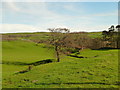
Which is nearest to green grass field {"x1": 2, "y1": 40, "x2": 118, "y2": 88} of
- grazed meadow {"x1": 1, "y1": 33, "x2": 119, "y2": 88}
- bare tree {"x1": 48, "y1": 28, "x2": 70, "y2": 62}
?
grazed meadow {"x1": 1, "y1": 33, "x2": 119, "y2": 88}

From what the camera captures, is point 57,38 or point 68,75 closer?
point 68,75

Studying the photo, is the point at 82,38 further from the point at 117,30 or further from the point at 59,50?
the point at 59,50

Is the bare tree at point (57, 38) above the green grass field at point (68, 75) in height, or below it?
above

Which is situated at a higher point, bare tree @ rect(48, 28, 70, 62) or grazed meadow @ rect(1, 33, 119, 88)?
bare tree @ rect(48, 28, 70, 62)

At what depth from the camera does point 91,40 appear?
8006 cm

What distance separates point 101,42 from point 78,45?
14107 mm

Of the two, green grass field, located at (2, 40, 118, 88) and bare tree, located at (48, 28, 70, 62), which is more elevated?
bare tree, located at (48, 28, 70, 62)

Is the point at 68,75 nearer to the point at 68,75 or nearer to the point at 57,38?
the point at 68,75

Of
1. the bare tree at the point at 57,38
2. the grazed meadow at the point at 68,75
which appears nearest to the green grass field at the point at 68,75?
the grazed meadow at the point at 68,75

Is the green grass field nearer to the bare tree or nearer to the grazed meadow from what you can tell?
the grazed meadow

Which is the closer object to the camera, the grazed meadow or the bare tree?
the grazed meadow

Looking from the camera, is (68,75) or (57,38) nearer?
(68,75)

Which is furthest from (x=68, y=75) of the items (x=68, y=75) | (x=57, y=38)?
(x=57, y=38)

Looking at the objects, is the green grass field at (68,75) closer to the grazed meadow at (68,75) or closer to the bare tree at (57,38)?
the grazed meadow at (68,75)
